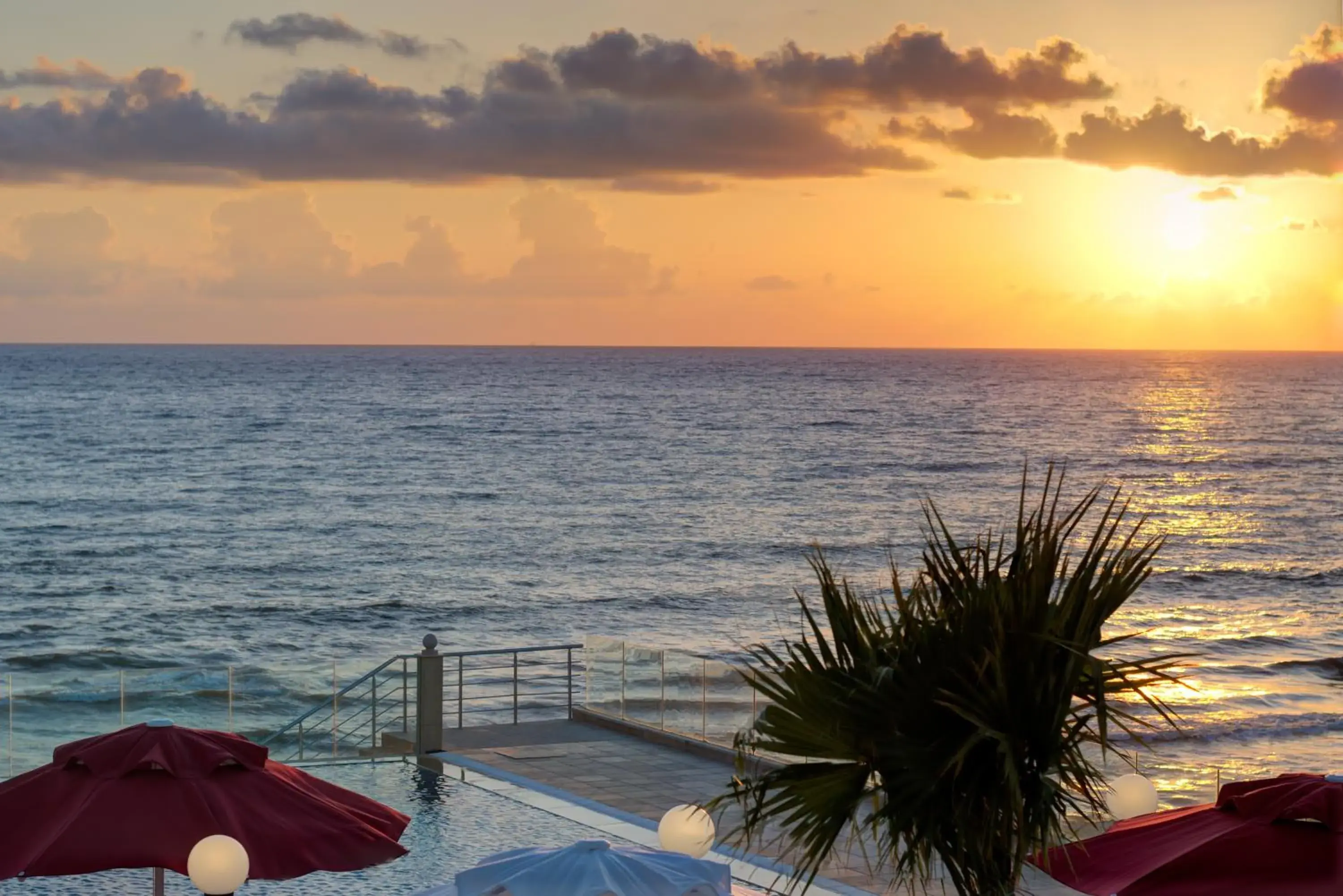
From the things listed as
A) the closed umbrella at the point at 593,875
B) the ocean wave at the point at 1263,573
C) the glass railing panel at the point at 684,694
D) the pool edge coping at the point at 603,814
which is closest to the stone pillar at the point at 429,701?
the pool edge coping at the point at 603,814

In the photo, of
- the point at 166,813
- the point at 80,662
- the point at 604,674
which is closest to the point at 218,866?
the point at 166,813

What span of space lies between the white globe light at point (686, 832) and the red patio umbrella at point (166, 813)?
5.60ft

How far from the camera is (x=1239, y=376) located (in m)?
181

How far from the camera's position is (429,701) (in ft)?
59.7

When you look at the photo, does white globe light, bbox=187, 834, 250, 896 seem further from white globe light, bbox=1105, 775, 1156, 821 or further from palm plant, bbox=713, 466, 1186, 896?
white globe light, bbox=1105, 775, 1156, 821

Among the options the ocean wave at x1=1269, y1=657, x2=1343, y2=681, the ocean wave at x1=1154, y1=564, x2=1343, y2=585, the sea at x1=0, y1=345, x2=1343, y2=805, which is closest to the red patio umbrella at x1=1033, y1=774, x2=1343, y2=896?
the sea at x1=0, y1=345, x2=1343, y2=805

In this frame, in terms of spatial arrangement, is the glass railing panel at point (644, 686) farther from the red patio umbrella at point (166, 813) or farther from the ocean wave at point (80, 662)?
the ocean wave at point (80, 662)

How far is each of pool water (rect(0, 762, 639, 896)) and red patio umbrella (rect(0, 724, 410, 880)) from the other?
141 inches

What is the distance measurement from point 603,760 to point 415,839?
3878 mm

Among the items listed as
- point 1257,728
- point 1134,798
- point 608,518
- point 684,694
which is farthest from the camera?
point 608,518

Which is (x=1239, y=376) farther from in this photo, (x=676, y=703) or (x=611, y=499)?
(x=676, y=703)

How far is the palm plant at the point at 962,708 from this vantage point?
7.34 meters

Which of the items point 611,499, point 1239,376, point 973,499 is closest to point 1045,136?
point 973,499

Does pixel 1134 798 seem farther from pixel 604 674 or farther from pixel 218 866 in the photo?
pixel 604 674
